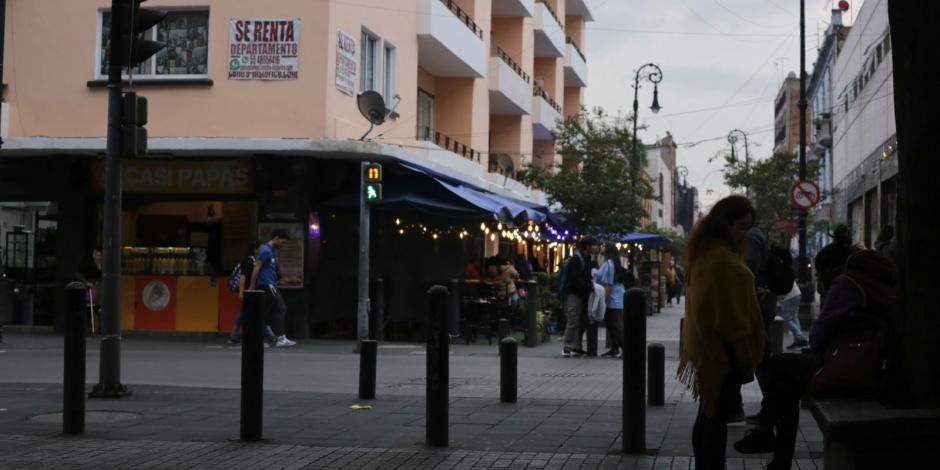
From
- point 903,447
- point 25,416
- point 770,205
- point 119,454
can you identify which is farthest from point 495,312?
point 770,205

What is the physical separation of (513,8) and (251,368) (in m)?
27.4

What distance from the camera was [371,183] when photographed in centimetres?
1789

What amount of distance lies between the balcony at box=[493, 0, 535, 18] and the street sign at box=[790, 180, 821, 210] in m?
11.2

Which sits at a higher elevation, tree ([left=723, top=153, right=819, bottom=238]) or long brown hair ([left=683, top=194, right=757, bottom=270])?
tree ([left=723, top=153, right=819, bottom=238])

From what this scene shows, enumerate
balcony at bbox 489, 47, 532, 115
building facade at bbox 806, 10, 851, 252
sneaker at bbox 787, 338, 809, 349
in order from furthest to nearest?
1. building facade at bbox 806, 10, 851, 252
2. balcony at bbox 489, 47, 532, 115
3. sneaker at bbox 787, 338, 809, 349

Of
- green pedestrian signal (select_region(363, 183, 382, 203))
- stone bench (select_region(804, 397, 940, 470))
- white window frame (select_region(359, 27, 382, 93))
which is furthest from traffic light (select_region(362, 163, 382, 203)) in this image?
stone bench (select_region(804, 397, 940, 470))

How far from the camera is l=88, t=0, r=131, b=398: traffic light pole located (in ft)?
36.1

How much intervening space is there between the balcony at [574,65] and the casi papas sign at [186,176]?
2388cm

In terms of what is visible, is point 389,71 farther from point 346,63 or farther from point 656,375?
point 656,375

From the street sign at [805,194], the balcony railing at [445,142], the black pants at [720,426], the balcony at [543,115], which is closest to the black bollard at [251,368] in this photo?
the black pants at [720,426]

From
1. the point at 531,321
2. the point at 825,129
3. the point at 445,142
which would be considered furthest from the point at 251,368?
the point at 825,129

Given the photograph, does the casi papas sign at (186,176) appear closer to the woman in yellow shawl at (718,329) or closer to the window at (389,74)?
the window at (389,74)

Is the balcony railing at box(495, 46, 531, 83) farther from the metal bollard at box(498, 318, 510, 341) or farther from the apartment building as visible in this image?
the metal bollard at box(498, 318, 510, 341)

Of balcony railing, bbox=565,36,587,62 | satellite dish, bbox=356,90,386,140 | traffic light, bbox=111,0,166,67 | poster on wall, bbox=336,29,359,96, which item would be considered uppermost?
balcony railing, bbox=565,36,587,62
